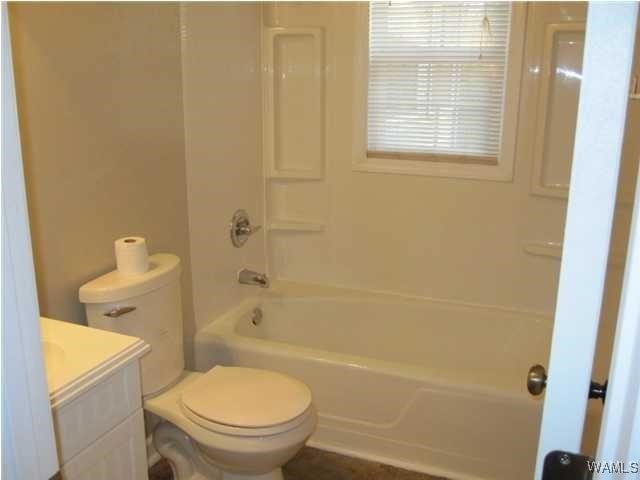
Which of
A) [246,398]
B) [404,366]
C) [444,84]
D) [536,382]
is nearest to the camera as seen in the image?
[536,382]

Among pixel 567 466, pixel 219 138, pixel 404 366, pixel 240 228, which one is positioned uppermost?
pixel 219 138

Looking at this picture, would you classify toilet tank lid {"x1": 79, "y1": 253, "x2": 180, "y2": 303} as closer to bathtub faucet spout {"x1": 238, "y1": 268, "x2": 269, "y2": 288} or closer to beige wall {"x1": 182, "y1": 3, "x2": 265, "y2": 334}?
beige wall {"x1": 182, "y1": 3, "x2": 265, "y2": 334}

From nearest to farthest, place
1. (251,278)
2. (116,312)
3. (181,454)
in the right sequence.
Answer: (116,312) < (181,454) < (251,278)

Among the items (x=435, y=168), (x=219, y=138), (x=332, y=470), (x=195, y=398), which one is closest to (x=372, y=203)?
(x=435, y=168)

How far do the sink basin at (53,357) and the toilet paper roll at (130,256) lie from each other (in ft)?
1.48

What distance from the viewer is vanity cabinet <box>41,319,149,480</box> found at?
133 centimetres

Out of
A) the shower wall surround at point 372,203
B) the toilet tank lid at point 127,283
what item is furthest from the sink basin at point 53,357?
the shower wall surround at point 372,203

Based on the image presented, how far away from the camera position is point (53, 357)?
1.44 metres

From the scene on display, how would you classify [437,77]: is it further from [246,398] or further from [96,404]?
[96,404]

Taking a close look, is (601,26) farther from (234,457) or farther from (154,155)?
(154,155)

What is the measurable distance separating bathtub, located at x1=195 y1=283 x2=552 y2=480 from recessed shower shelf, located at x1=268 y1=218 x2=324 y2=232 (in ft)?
0.93

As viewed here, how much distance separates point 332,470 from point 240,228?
1091 mm

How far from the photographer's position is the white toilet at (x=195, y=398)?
73.3 inches

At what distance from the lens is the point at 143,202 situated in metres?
2.19
